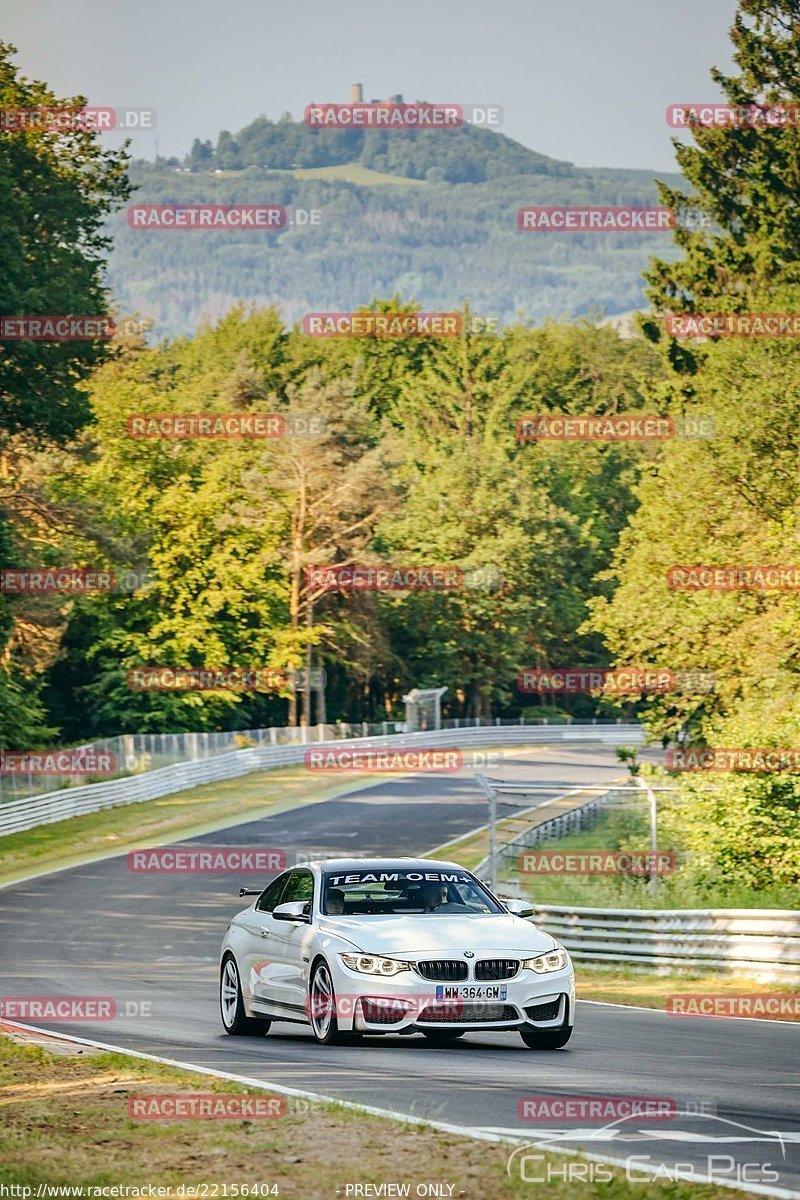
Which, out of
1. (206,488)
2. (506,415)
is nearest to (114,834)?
(206,488)

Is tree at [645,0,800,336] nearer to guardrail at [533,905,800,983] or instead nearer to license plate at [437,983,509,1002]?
guardrail at [533,905,800,983]

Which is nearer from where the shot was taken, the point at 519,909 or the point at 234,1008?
the point at 519,909

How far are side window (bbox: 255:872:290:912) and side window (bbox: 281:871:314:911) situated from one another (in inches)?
4.6

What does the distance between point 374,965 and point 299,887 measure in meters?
2.08

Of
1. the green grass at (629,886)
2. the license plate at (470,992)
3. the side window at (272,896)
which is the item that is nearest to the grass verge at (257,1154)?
the license plate at (470,992)

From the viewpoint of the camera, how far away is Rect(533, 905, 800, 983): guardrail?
20.9m

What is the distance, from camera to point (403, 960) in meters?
13.0

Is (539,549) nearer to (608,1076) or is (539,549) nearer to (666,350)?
(666,350)

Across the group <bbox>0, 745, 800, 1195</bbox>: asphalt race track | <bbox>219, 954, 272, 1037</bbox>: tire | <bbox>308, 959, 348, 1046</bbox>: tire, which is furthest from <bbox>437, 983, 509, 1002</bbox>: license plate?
<bbox>219, 954, 272, 1037</bbox>: tire

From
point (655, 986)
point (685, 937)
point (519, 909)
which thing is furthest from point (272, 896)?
point (685, 937)

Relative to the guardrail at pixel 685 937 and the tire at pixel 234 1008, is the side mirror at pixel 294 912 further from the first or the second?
the guardrail at pixel 685 937

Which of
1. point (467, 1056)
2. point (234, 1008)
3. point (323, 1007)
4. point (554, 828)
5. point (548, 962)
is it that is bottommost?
point (554, 828)

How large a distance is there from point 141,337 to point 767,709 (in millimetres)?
74542

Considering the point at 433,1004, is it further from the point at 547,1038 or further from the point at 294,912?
the point at 294,912
